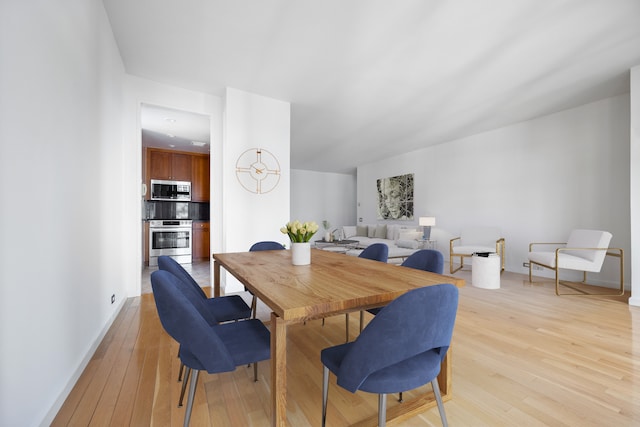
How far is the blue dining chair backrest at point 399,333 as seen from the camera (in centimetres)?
96

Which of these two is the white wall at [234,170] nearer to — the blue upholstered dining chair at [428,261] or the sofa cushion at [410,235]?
the blue upholstered dining chair at [428,261]

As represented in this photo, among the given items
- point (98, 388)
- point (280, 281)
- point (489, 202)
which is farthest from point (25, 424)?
point (489, 202)

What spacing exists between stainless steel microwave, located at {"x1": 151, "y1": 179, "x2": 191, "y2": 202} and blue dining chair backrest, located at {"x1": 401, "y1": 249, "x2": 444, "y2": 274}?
18.6 feet

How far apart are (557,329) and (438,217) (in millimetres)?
4053

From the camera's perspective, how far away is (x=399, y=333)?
967 mm

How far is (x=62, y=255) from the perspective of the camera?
5.22ft

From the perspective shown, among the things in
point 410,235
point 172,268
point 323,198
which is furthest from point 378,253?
point 323,198

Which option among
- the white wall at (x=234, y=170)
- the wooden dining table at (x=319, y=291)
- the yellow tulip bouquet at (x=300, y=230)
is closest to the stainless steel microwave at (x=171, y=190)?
the white wall at (x=234, y=170)

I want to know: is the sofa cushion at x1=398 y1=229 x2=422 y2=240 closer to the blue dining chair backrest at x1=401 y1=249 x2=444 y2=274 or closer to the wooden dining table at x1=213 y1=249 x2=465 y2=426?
the blue dining chair backrest at x1=401 y1=249 x2=444 y2=274

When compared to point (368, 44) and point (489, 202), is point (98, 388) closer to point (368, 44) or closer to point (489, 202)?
point (368, 44)

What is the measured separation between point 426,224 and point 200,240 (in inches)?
202

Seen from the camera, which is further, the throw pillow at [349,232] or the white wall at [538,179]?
the throw pillow at [349,232]

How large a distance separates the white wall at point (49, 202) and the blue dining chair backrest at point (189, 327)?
583 mm

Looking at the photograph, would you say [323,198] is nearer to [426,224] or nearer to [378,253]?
[426,224]
